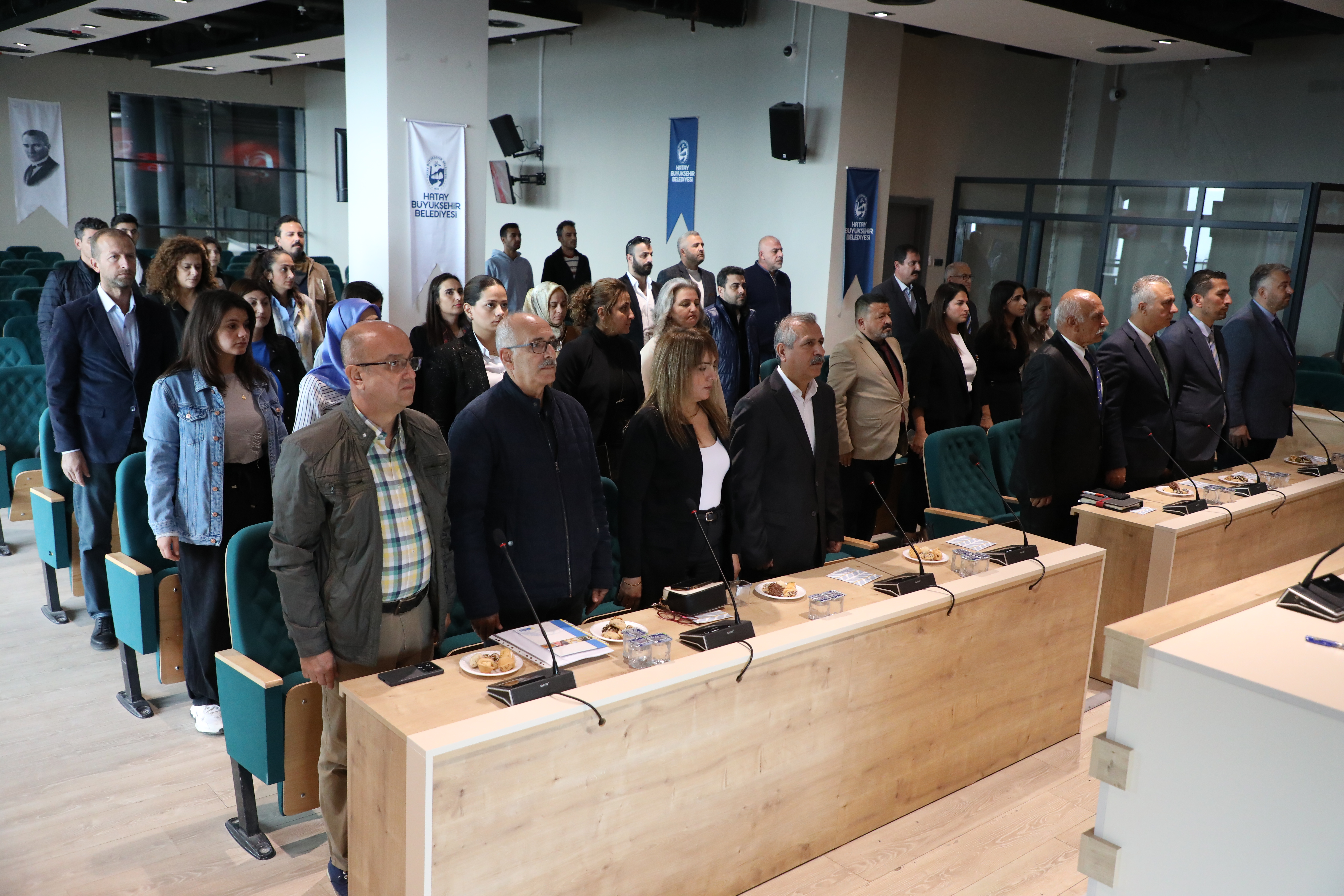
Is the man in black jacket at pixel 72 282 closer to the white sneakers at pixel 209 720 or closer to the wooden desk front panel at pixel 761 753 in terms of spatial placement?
the white sneakers at pixel 209 720

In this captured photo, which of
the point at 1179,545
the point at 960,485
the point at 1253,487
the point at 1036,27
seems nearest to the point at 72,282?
the point at 960,485

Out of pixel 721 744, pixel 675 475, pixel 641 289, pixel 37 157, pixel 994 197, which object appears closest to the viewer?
pixel 721 744

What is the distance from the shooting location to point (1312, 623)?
2400 mm

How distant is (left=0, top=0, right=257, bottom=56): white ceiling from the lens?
8875mm

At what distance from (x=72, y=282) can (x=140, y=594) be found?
11.6 ft

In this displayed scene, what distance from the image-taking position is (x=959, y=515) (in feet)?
15.5

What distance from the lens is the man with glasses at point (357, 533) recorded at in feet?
8.45

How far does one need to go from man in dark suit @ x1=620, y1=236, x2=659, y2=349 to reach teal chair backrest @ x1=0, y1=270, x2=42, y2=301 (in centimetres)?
640

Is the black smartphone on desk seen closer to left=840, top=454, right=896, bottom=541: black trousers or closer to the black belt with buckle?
the black belt with buckle

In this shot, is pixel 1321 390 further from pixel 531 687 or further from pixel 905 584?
pixel 531 687

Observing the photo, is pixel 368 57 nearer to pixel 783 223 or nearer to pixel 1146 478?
pixel 783 223

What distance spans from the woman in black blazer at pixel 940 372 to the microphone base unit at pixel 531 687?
11.7 ft

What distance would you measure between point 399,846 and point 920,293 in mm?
6575

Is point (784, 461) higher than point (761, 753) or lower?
higher
